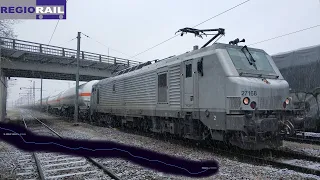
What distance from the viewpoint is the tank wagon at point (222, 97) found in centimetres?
779

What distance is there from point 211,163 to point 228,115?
1.47 meters

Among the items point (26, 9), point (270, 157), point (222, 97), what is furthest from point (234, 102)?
point (26, 9)

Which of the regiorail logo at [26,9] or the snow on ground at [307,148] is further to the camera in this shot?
the regiorail logo at [26,9]

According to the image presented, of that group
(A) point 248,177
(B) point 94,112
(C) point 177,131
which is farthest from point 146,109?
(B) point 94,112

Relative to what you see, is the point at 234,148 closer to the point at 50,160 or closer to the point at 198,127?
the point at 198,127

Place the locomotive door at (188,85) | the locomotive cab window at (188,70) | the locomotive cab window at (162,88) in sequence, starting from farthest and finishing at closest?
the locomotive cab window at (162,88) → the locomotive cab window at (188,70) → the locomotive door at (188,85)

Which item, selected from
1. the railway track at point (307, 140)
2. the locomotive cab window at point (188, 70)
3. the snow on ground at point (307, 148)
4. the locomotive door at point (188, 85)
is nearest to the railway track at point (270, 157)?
the snow on ground at point (307, 148)

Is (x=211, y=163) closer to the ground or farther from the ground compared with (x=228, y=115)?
closer to the ground

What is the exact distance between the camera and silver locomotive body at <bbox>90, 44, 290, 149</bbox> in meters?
7.78

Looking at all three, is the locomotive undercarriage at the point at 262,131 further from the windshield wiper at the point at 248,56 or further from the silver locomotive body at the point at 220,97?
the windshield wiper at the point at 248,56

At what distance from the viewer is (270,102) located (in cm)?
818

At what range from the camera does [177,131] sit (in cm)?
1070

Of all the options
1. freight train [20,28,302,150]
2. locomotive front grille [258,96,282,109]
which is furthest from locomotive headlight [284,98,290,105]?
locomotive front grille [258,96,282,109]

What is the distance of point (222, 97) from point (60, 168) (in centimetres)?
477
